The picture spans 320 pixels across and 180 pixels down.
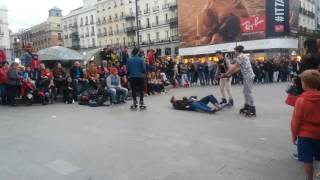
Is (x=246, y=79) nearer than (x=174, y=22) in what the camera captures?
Yes

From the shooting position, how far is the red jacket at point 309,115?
4219 millimetres

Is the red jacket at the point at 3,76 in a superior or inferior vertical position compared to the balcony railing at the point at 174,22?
inferior

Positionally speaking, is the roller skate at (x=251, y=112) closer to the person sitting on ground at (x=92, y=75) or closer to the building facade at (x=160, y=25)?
the person sitting on ground at (x=92, y=75)

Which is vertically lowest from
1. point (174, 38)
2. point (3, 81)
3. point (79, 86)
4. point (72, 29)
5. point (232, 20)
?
point (79, 86)

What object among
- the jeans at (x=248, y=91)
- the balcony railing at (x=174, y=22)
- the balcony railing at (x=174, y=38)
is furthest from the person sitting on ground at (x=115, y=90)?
the balcony railing at (x=174, y=22)

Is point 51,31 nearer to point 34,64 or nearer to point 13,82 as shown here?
point 34,64

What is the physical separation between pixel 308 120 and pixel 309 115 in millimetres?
62

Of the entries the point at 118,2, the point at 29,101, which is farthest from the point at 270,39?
the point at 29,101

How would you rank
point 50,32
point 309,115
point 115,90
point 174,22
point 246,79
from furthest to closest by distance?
point 50,32
point 174,22
point 115,90
point 246,79
point 309,115

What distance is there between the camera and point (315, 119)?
4234 millimetres

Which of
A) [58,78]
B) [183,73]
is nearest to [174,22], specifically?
[183,73]

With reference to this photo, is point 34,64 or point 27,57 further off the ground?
point 27,57

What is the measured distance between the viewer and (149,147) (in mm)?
6496

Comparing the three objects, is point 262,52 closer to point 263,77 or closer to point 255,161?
point 263,77
